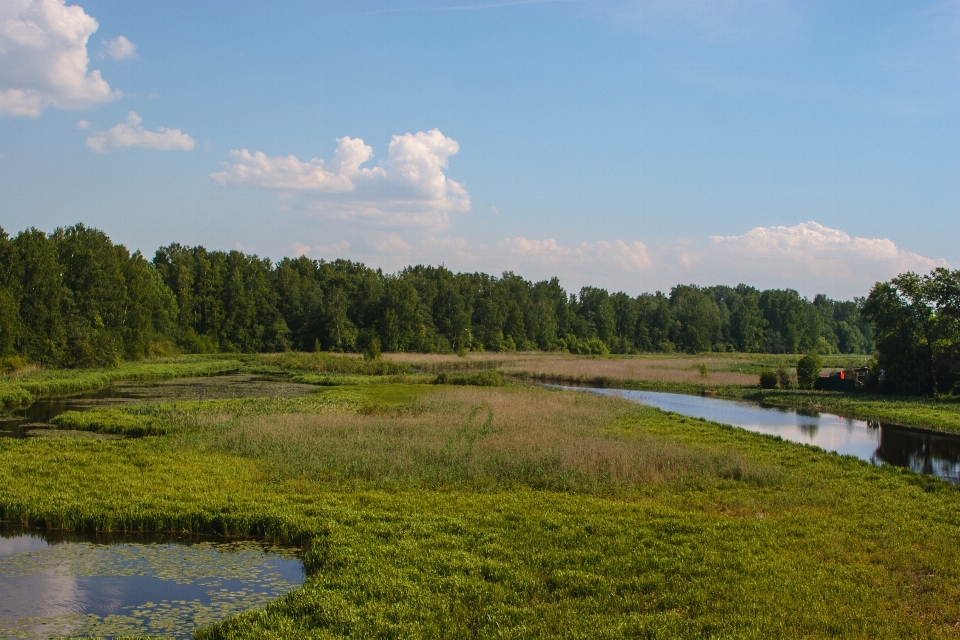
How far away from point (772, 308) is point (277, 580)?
157 metres

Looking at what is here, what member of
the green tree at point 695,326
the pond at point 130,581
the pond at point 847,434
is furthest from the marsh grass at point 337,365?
the green tree at point 695,326

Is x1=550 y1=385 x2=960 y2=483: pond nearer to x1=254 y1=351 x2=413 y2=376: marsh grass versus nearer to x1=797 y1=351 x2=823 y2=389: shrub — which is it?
x1=797 y1=351 x2=823 y2=389: shrub

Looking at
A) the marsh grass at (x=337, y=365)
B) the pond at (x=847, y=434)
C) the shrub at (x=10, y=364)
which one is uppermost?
the shrub at (x=10, y=364)

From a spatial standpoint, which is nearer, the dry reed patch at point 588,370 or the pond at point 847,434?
the pond at point 847,434

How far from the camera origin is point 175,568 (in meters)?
12.6

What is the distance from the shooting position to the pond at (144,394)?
29.7 m

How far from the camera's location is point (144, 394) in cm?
4259

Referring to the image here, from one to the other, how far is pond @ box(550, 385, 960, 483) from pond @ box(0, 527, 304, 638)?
22.1 meters

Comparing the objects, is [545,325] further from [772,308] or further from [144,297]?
[144,297]

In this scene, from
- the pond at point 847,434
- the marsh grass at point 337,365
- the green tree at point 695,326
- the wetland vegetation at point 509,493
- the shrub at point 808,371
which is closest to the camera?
the wetland vegetation at point 509,493

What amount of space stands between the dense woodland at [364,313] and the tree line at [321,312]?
20 cm

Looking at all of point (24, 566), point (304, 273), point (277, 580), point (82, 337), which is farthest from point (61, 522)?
point (304, 273)

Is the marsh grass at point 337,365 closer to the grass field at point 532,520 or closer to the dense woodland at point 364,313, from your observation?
the dense woodland at point 364,313

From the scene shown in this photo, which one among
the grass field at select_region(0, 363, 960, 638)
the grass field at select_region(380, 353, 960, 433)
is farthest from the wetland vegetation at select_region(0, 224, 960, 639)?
the grass field at select_region(380, 353, 960, 433)
